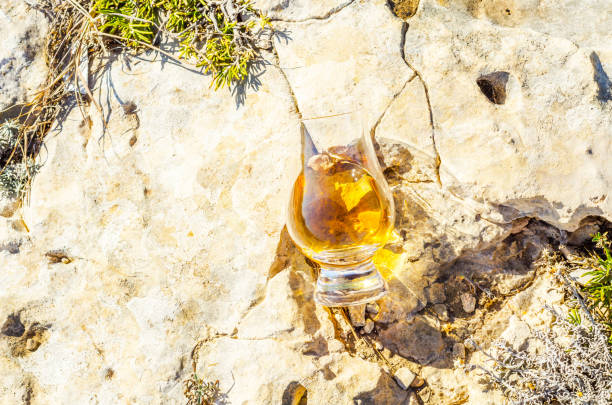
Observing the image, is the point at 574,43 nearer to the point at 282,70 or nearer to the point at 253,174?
the point at 282,70

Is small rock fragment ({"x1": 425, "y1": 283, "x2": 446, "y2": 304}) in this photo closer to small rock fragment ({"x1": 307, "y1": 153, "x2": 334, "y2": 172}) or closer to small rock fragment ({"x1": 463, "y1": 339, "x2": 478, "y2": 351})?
small rock fragment ({"x1": 463, "y1": 339, "x2": 478, "y2": 351})

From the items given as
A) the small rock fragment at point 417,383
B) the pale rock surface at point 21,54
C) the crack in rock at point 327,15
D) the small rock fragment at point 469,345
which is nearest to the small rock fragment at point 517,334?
the small rock fragment at point 469,345

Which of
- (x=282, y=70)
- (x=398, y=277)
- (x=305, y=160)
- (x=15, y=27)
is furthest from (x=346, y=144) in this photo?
(x=15, y=27)

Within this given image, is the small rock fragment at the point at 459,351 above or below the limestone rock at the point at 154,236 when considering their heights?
below

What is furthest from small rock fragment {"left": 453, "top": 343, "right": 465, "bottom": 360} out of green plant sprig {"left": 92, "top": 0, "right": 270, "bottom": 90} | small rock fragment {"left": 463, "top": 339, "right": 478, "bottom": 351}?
green plant sprig {"left": 92, "top": 0, "right": 270, "bottom": 90}

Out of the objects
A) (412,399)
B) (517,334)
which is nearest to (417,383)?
(412,399)

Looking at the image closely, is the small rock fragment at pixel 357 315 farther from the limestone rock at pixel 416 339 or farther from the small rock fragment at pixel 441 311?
the small rock fragment at pixel 441 311
